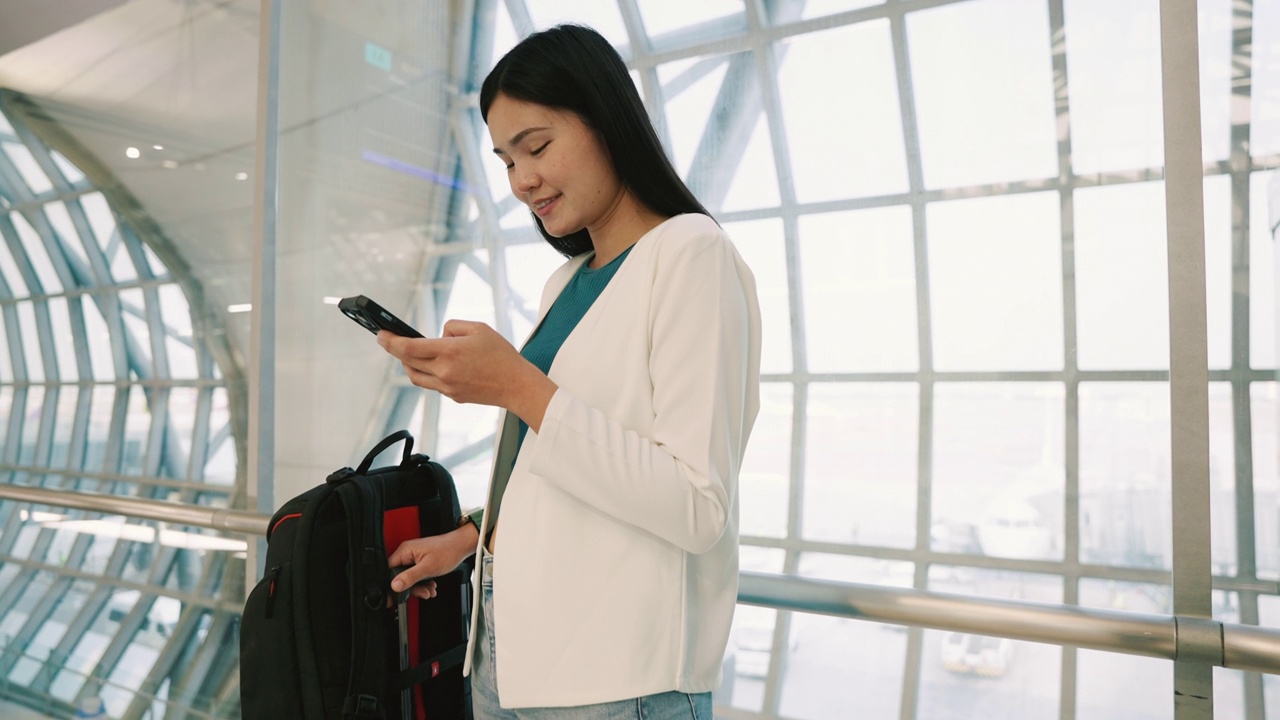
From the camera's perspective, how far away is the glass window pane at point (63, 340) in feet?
15.0

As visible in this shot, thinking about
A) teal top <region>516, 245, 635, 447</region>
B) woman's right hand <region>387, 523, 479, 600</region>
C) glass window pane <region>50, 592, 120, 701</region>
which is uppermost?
teal top <region>516, 245, 635, 447</region>

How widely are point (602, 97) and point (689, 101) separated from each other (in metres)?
1.64

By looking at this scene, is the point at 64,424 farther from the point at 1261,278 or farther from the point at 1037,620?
the point at 1261,278

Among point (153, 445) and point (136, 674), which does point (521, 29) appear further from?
point (136, 674)

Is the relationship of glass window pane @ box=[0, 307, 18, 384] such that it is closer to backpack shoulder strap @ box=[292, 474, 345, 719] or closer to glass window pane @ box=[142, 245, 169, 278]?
glass window pane @ box=[142, 245, 169, 278]

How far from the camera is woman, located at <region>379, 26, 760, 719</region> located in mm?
1126

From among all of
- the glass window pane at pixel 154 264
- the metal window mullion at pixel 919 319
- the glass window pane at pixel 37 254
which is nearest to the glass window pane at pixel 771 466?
the metal window mullion at pixel 919 319

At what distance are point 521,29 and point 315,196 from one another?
115cm

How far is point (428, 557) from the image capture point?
1675 millimetres

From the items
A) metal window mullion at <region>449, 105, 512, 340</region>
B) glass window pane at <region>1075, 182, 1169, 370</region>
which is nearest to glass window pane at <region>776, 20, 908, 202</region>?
glass window pane at <region>1075, 182, 1169, 370</region>

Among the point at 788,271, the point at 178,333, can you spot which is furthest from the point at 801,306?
the point at 178,333

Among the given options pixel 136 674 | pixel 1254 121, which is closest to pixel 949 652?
pixel 1254 121

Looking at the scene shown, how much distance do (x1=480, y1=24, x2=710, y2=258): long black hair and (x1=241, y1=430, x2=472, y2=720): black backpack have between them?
2.84 feet

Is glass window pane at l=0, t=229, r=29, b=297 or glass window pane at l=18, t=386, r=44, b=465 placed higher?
glass window pane at l=0, t=229, r=29, b=297
